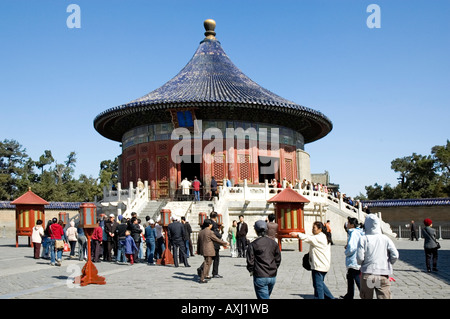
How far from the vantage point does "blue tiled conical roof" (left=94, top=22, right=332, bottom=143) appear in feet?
92.7

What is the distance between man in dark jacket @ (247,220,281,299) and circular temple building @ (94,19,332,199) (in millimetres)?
21103

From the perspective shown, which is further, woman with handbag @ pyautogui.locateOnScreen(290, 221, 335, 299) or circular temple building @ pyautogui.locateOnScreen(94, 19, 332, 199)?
circular temple building @ pyautogui.locateOnScreen(94, 19, 332, 199)

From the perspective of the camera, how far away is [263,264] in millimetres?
6867

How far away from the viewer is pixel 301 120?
32219mm

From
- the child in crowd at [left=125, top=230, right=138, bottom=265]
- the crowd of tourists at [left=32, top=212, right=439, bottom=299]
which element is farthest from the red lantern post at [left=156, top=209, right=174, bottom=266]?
the child in crowd at [left=125, top=230, right=138, bottom=265]

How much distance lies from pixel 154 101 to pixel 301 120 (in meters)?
9.45

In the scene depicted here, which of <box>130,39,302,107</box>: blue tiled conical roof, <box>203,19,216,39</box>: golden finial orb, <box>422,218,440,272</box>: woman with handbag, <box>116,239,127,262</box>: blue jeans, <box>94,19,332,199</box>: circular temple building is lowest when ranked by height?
<box>116,239,127,262</box>: blue jeans

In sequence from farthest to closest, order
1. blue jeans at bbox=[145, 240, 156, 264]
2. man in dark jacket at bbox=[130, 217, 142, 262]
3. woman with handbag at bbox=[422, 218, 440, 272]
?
man in dark jacket at bbox=[130, 217, 142, 262] → blue jeans at bbox=[145, 240, 156, 264] → woman with handbag at bbox=[422, 218, 440, 272]

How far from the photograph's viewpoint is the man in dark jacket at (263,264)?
22.4 ft

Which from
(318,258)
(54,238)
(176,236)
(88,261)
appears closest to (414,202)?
(176,236)

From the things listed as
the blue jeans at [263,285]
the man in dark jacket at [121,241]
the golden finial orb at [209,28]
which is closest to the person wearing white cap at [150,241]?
the man in dark jacket at [121,241]

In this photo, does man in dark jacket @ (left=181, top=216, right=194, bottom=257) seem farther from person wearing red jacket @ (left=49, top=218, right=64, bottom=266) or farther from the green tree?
the green tree

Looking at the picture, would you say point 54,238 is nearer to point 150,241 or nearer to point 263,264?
point 150,241
